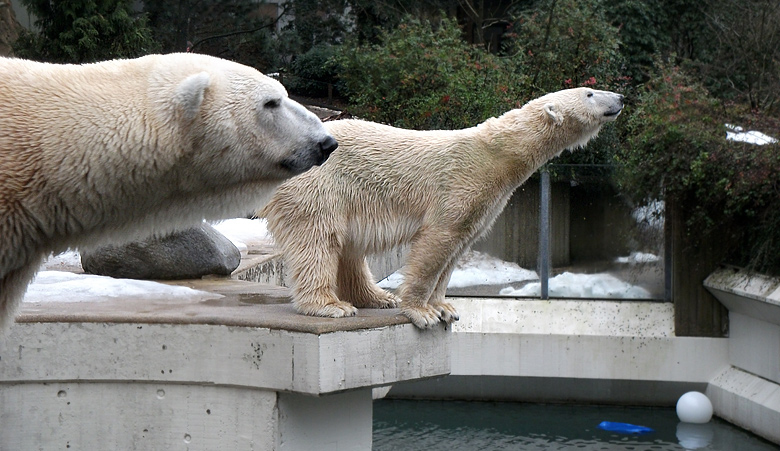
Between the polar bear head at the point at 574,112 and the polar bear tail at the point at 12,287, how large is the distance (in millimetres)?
2673

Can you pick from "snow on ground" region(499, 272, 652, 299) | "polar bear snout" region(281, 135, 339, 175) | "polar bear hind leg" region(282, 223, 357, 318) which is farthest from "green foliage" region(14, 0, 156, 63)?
"polar bear snout" region(281, 135, 339, 175)

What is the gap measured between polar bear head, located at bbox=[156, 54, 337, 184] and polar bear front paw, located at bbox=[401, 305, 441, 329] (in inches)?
80.2

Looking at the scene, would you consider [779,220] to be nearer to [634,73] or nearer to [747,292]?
[747,292]

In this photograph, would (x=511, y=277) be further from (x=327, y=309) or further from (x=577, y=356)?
(x=327, y=309)

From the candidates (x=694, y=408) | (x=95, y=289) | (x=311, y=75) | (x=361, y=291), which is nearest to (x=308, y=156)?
(x=361, y=291)

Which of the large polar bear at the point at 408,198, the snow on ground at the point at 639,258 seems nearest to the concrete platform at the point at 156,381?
the large polar bear at the point at 408,198

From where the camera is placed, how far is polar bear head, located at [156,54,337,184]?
1931 millimetres

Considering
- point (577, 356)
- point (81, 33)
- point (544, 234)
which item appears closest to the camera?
point (577, 356)

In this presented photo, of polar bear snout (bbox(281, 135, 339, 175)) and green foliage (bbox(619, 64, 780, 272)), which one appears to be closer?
polar bear snout (bbox(281, 135, 339, 175))

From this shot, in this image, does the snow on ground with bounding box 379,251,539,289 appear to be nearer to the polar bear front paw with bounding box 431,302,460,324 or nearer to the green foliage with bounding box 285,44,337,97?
the polar bear front paw with bounding box 431,302,460,324

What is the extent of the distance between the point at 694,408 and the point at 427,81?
5616 millimetres

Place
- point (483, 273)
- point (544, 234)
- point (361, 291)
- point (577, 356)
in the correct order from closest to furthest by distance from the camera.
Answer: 1. point (361, 291)
2. point (577, 356)
3. point (544, 234)
4. point (483, 273)

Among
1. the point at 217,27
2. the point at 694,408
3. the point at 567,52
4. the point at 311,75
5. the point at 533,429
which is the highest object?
the point at 217,27

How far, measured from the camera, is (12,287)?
6.69ft
